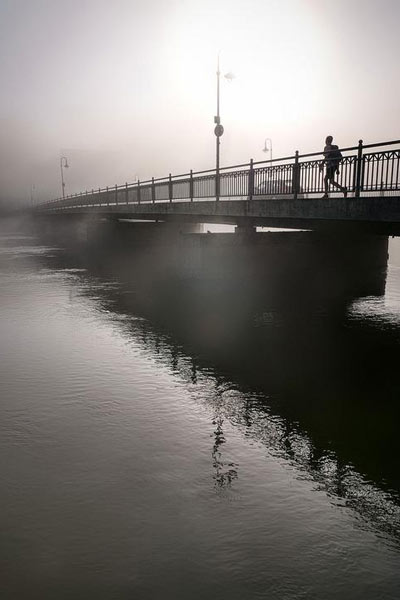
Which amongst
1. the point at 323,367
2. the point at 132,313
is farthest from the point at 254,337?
the point at 132,313

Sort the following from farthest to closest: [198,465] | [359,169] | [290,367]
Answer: [359,169] < [290,367] < [198,465]

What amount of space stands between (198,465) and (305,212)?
34.7 ft

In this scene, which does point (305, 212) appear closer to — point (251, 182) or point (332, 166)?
point (332, 166)

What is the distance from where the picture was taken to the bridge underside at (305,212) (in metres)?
13.1

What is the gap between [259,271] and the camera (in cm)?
2314

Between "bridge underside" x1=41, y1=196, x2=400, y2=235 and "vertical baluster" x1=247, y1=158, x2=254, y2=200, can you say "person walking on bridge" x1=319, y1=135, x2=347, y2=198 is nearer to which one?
"bridge underside" x1=41, y1=196, x2=400, y2=235

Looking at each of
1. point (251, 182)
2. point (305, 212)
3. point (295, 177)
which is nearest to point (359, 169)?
point (305, 212)

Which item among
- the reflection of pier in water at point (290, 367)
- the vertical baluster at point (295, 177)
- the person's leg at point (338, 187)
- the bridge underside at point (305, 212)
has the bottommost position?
the reflection of pier in water at point (290, 367)

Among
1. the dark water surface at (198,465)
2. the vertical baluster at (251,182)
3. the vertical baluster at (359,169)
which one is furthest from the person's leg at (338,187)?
the vertical baluster at (251,182)

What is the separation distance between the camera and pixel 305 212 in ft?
52.5

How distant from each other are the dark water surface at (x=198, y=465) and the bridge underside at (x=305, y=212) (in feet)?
11.4

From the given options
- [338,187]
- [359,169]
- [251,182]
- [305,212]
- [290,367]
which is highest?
[251,182]

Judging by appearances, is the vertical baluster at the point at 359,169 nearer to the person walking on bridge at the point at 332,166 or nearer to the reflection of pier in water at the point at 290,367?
the person walking on bridge at the point at 332,166

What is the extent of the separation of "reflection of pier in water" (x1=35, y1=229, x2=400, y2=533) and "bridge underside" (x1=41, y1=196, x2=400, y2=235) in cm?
307
